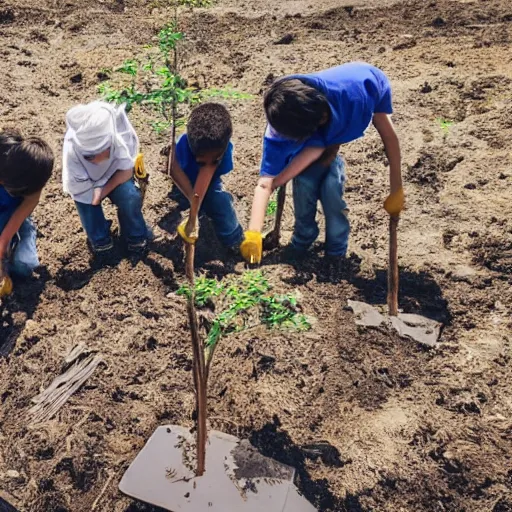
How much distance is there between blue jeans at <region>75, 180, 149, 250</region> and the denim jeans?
1.29ft

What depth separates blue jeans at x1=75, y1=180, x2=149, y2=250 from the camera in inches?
146

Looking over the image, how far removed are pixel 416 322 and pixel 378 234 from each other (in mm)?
866

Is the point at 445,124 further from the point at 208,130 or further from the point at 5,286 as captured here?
the point at 5,286

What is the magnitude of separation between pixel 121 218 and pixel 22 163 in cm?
67

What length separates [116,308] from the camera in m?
3.41

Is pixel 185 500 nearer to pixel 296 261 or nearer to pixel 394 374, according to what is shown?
pixel 394 374

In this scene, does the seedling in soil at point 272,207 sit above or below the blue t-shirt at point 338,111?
below

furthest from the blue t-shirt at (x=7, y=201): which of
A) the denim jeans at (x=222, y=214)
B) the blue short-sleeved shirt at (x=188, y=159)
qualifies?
the denim jeans at (x=222, y=214)

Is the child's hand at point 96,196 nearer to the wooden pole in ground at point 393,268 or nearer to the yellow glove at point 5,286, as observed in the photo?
the yellow glove at point 5,286

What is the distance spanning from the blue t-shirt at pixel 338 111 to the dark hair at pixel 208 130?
0.23m

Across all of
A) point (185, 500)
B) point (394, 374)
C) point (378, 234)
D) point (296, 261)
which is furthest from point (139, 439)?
point (378, 234)

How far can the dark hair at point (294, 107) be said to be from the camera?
293cm

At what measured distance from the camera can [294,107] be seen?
9.59 ft

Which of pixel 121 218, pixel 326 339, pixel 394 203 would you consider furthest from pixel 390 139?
pixel 121 218
